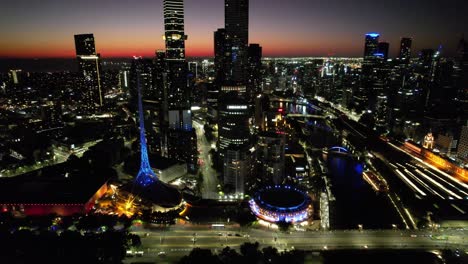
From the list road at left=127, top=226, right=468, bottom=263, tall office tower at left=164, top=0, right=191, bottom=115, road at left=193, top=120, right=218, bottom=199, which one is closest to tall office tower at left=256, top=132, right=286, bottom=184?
road at left=193, top=120, right=218, bottom=199

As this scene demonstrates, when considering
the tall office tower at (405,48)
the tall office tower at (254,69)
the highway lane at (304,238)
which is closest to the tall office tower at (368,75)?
the tall office tower at (405,48)

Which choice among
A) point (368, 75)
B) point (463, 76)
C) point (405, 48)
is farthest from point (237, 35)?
point (405, 48)

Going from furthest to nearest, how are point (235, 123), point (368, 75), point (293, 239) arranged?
point (368, 75)
point (235, 123)
point (293, 239)

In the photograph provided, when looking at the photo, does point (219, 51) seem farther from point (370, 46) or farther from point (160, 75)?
point (370, 46)

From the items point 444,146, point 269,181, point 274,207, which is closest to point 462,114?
point 444,146

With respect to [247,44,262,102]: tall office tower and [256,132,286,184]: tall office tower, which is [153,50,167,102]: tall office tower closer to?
[247,44,262,102]: tall office tower
